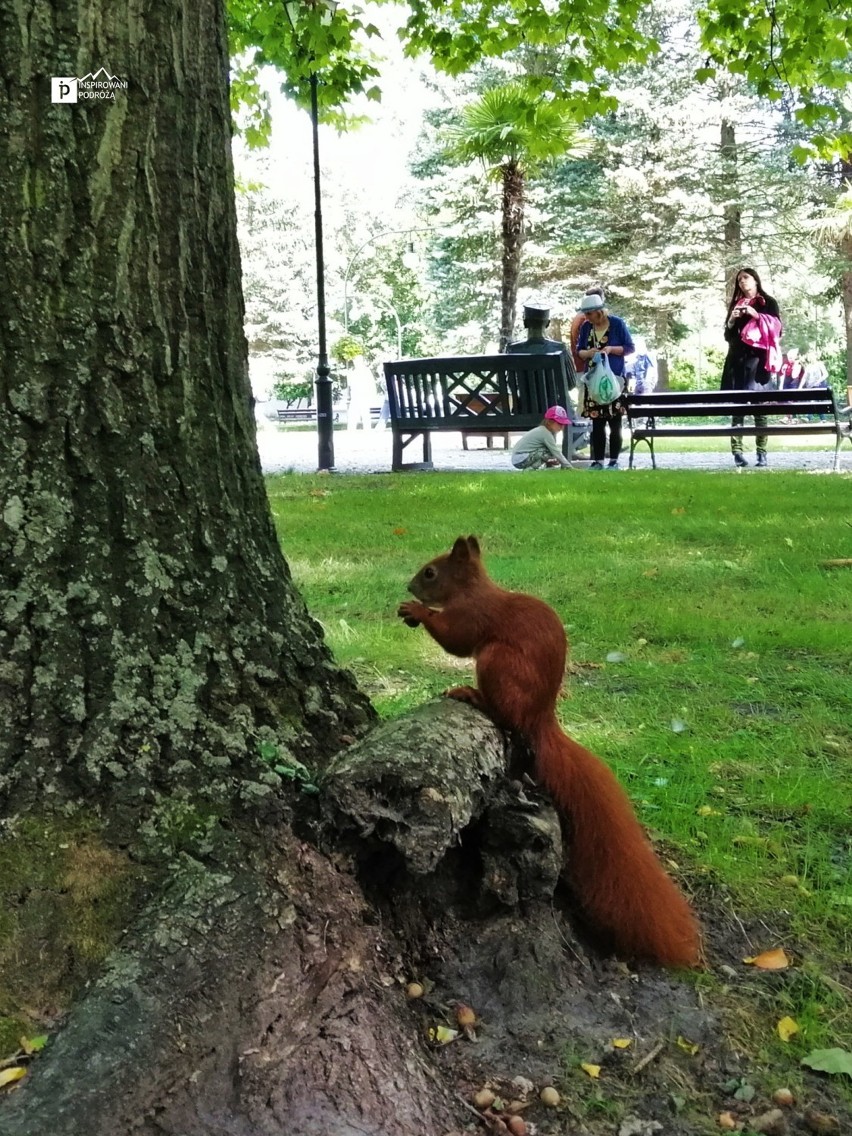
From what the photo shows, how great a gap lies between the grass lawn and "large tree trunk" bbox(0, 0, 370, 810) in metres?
1.15

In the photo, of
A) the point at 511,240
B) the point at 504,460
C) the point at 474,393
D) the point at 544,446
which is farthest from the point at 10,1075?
the point at 511,240

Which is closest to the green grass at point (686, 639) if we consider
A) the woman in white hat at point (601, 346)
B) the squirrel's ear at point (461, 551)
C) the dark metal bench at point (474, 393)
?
the squirrel's ear at point (461, 551)

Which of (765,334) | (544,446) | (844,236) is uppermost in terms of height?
(844,236)

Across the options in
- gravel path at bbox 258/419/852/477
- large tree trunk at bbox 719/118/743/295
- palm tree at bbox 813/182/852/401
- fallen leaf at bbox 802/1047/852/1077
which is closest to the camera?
fallen leaf at bbox 802/1047/852/1077

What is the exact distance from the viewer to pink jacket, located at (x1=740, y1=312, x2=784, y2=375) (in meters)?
11.6

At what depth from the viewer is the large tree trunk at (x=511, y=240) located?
18.0 m

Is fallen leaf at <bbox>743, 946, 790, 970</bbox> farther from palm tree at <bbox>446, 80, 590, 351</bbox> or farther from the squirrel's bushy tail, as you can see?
palm tree at <bbox>446, 80, 590, 351</bbox>

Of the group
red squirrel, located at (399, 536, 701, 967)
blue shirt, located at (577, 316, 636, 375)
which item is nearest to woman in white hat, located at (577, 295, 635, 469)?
blue shirt, located at (577, 316, 636, 375)

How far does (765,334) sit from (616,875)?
1074 cm

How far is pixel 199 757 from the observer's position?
1833 millimetres

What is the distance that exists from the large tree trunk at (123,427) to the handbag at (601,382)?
892cm

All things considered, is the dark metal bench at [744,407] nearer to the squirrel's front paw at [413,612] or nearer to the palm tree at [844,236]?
the squirrel's front paw at [413,612]

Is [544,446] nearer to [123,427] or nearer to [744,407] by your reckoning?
[744,407]

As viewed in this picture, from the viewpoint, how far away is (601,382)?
1062 cm
